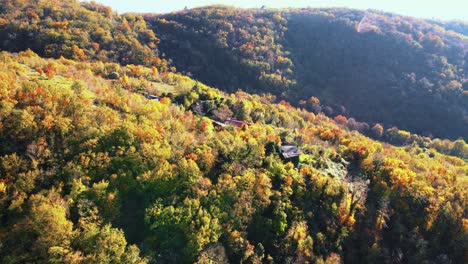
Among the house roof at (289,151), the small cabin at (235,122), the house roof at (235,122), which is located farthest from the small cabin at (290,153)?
the house roof at (235,122)

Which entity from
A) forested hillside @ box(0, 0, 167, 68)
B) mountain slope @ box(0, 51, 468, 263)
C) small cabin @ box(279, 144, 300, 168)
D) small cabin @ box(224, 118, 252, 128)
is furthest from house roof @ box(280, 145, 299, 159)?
forested hillside @ box(0, 0, 167, 68)

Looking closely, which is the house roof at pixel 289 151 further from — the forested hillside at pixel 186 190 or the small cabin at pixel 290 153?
the forested hillside at pixel 186 190

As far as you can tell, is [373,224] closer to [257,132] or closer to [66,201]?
[257,132]

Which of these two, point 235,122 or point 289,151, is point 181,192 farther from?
point 235,122

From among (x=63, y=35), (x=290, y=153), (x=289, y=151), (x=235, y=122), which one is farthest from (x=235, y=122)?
(x=63, y=35)

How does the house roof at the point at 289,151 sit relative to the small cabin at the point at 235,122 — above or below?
above
